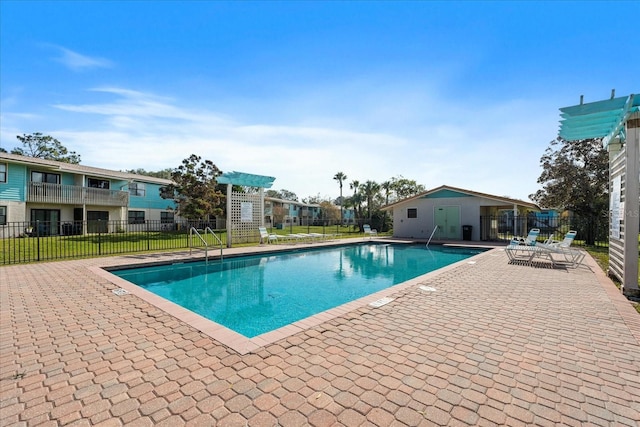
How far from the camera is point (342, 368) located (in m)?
2.82

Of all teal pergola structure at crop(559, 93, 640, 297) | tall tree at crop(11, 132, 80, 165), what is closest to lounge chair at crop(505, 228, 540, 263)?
teal pergola structure at crop(559, 93, 640, 297)

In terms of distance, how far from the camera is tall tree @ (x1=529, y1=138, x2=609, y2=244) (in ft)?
55.4

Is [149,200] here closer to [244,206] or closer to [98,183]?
[98,183]

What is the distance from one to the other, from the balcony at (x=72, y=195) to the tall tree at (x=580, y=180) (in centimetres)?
3126

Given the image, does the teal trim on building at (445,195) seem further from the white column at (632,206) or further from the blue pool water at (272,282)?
the white column at (632,206)

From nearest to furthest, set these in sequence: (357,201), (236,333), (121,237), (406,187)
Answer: (236,333) → (121,237) → (406,187) → (357,201)

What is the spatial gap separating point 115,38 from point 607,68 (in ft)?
51.4

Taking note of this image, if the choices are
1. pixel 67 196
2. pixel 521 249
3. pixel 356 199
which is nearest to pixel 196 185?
pixel 67 196

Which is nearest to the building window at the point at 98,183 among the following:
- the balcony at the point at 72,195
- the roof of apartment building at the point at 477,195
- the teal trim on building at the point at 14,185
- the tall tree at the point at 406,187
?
the balcony at the point at 72,195

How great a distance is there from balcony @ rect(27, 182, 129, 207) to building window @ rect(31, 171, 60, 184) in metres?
1.06

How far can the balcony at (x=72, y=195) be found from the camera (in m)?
18.7

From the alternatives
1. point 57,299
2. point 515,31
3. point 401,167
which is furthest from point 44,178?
point 401,167

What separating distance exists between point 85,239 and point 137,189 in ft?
33.9

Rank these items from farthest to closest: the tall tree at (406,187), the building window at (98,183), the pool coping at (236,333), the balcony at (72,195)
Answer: the tall tree at (406,187) < the building window at (98,183) < the balcony at (72,195) < the pool coping at (236,333)
